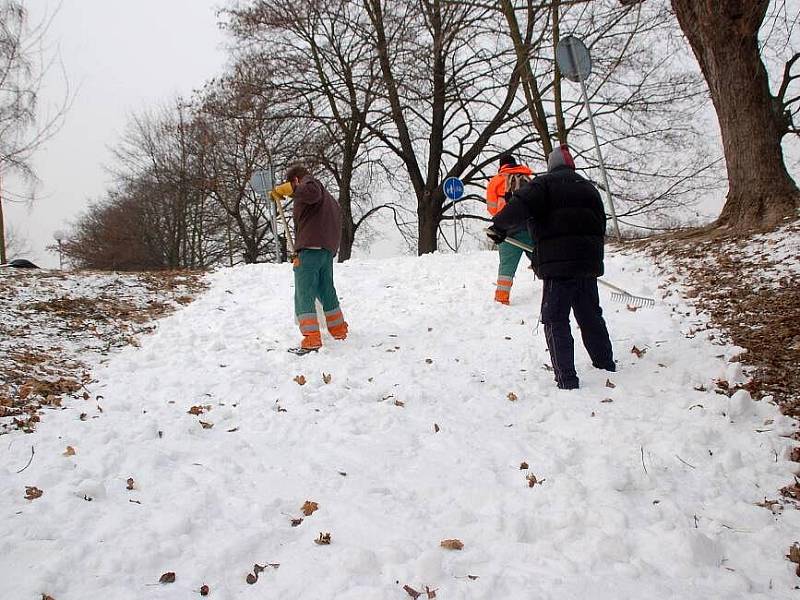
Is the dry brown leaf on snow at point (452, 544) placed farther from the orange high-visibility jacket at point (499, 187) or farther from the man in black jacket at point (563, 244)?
the orange high-visibility jacket at point (499, 187)

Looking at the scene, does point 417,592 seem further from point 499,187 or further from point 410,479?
point 499,187

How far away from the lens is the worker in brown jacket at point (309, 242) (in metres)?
5.60

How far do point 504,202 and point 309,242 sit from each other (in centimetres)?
252

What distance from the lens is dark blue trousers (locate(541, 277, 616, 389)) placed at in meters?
4.21

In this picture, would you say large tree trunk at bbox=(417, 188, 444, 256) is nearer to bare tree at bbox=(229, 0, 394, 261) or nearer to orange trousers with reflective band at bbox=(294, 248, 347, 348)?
bare tree at bbox=(229, 0, 394, 261)

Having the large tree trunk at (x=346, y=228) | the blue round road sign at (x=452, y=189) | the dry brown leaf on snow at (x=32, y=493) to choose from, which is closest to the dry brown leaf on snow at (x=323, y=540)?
the dry brown leaf on snow at (x=32, y=493)

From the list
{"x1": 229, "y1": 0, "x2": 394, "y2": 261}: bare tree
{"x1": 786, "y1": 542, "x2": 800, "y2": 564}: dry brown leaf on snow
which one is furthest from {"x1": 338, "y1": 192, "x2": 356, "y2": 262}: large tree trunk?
{"x1": 786, "y1": 542, "x2": 800, "y2": 564}: dry brown leaf on snow

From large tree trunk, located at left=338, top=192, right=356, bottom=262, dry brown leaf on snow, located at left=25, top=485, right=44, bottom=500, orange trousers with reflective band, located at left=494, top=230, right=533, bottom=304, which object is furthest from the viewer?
large tree trunk, located at left=338, top=192, right=356, bottom=262

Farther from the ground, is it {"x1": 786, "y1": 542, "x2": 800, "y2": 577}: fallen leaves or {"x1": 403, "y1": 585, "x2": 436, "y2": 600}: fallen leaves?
{"x1": 786, "y1": 542, "x2": 800, "y2": 577}: fallen leaves

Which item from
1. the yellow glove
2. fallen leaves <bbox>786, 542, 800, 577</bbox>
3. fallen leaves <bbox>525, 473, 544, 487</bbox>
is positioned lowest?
fallen leaves <bbox>786, 542, 800, 577</bbox>

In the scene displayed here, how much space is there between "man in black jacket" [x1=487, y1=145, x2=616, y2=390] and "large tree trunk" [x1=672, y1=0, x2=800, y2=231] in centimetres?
359

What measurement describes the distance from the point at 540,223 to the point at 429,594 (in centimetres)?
301

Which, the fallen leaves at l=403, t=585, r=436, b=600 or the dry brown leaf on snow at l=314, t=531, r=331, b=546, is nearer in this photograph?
the fallen leaves at l=403, t=585, r=436, b=600

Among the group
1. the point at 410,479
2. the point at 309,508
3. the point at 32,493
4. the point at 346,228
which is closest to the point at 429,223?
the point at 346,228
